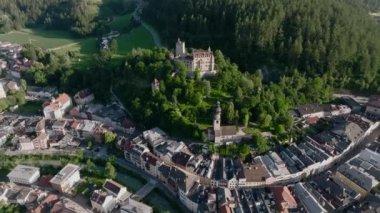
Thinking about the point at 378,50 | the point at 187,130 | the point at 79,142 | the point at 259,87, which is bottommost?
the point at 79,142

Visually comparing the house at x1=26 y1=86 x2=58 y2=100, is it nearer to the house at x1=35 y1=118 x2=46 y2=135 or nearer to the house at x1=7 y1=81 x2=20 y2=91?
the house at x1=7 y1=81 x2=20 y2=91

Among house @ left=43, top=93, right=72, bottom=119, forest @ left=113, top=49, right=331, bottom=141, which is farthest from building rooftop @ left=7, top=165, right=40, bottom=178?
forest @ left=113, top=49, right=331, bottom=141

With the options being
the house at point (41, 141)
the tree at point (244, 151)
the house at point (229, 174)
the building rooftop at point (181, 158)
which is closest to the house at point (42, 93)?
the house at point (41, 141)

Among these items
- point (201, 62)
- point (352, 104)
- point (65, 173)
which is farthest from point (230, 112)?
point (65, 173)

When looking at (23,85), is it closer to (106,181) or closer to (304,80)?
(106,181)

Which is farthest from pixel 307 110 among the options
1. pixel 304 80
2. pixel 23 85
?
pixel 23 85

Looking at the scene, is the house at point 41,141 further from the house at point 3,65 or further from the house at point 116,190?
the house at point 3,65
